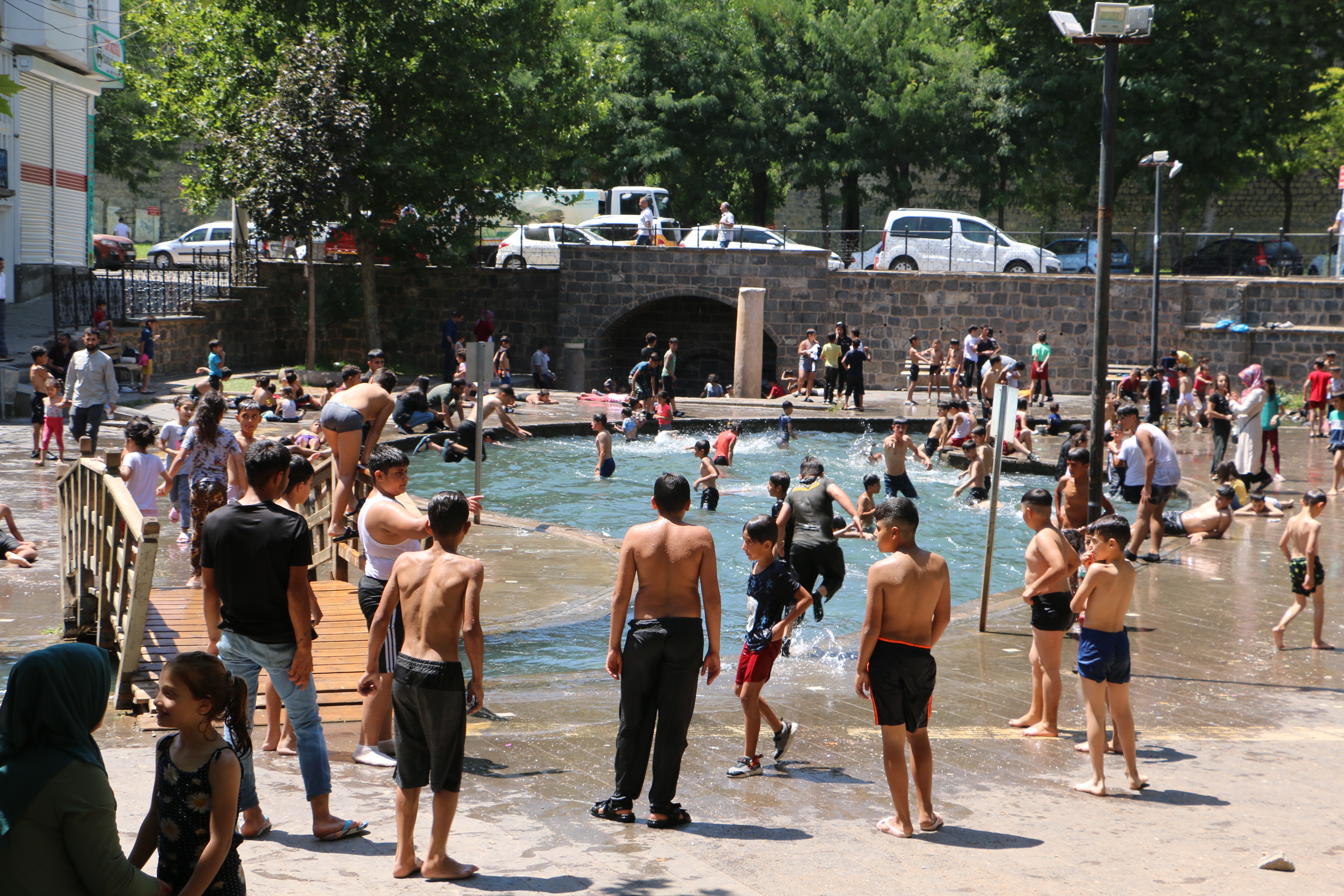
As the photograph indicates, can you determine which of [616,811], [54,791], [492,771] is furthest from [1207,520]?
[54,791]

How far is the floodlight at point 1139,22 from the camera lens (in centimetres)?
1125

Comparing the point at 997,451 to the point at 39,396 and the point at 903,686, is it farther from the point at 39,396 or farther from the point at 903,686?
the point at 39,396

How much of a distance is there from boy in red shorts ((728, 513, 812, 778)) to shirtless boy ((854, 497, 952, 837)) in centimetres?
94

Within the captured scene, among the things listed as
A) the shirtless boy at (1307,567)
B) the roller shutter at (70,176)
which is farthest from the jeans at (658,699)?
the roller shutter at (70,176)

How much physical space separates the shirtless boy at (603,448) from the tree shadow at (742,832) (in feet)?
42.4

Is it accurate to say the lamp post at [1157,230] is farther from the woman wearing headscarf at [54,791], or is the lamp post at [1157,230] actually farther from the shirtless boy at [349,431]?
the woman wearing headscarf at [54,791]

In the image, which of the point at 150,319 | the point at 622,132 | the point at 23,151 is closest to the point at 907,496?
the point at 150,319

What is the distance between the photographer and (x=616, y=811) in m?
5.70

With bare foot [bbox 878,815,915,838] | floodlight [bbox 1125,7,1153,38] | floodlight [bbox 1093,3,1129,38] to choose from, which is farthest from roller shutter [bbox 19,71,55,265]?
bare foot [bbox 878,815,915,838]

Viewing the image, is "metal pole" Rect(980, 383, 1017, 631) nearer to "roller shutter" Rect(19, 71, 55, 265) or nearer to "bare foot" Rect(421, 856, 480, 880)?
"bare foot" Rect(421, 856, 480, 880)

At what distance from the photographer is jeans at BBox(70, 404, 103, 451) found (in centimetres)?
1506

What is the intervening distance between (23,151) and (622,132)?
17.8 meters

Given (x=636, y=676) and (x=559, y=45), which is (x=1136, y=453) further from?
(x=559, y=45)

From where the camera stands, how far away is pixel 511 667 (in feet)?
29.5
